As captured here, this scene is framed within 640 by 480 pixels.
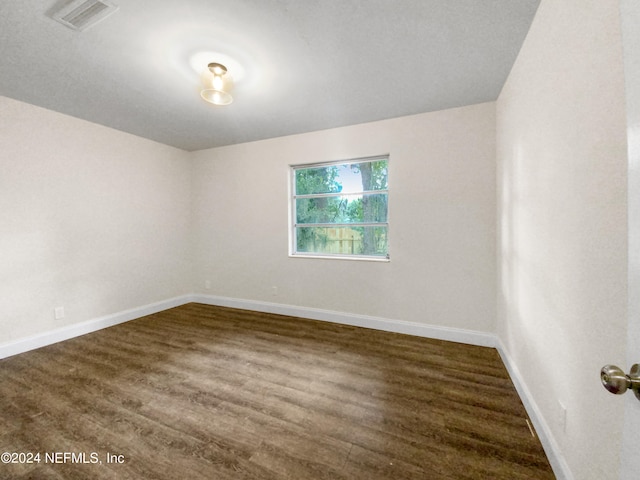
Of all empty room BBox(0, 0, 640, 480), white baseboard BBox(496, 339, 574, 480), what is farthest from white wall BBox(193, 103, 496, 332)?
white baseboard BBox(496, 339, 574, 480)

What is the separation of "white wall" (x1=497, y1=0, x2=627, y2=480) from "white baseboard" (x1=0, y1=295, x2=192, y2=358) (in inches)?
174

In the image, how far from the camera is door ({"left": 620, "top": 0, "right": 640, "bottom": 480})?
473mm

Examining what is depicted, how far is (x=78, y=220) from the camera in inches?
121

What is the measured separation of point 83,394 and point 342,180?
3.30 m

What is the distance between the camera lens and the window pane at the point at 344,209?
332 cm

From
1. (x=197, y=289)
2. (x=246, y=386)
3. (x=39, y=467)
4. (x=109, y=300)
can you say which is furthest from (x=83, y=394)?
(x=197, y=289)

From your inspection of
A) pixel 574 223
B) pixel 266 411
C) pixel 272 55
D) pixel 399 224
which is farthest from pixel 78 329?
pixel 574 223

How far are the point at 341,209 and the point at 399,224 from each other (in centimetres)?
86

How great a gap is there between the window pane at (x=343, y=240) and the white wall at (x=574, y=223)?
1605 millimetres

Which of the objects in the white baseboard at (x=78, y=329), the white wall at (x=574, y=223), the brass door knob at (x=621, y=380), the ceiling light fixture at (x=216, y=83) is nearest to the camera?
the brass door knob at (x=621, y=380)

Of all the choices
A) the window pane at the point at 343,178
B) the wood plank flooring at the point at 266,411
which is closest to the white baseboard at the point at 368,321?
the wood plank flooring at the point at 266,411

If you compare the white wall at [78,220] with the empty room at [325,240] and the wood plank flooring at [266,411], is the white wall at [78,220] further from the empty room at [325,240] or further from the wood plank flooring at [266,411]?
the wood plank flooring at [266,411]

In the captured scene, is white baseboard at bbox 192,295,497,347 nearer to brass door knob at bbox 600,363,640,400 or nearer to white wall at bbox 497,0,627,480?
white wall at bbox 497,0,627,480

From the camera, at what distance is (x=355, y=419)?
166 centimetres
